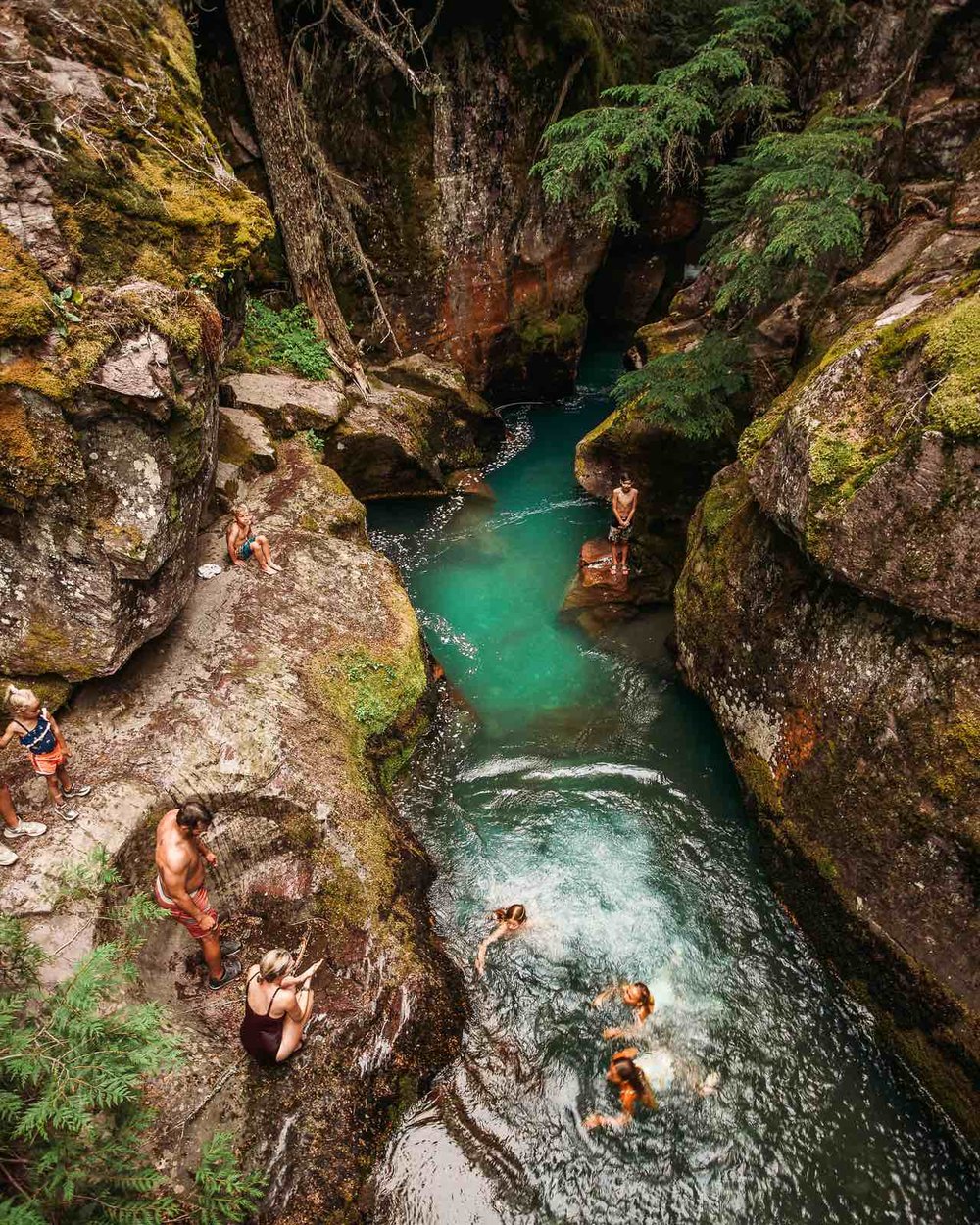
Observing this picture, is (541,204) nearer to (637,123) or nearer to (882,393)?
(637,123)

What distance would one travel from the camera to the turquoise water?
4.83 m

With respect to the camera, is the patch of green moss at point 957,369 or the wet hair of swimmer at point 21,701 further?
the patch of green moss at point 957,369

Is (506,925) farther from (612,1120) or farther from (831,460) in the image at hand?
(831,460)

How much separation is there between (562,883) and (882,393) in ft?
18.7

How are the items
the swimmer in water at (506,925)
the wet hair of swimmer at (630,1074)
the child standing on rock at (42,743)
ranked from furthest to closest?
the swimmer in water at (506,925) < the wet hair of swimmer at (630,1074) < the child standing on rock at (42,743)

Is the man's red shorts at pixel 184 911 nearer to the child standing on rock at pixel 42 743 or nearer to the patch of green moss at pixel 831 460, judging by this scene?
the child standing on rock at pixel 42 743

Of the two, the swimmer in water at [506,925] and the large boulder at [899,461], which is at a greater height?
the large boulder at [899,461]

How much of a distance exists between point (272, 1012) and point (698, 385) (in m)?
8.87

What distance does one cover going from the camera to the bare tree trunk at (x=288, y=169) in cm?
1058

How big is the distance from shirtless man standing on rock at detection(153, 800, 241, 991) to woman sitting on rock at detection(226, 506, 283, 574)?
12.9 ft

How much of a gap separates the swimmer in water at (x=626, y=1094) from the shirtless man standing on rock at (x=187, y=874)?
10.9 ft

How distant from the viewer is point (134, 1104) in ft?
12.8

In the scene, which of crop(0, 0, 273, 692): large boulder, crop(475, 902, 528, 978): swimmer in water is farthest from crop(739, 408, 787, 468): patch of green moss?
crop(0, 0, 273, 692): large boulder

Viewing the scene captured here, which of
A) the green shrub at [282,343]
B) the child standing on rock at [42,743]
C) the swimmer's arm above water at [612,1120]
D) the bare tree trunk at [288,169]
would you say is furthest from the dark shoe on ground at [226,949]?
the bare tree trunk at [288,169]
